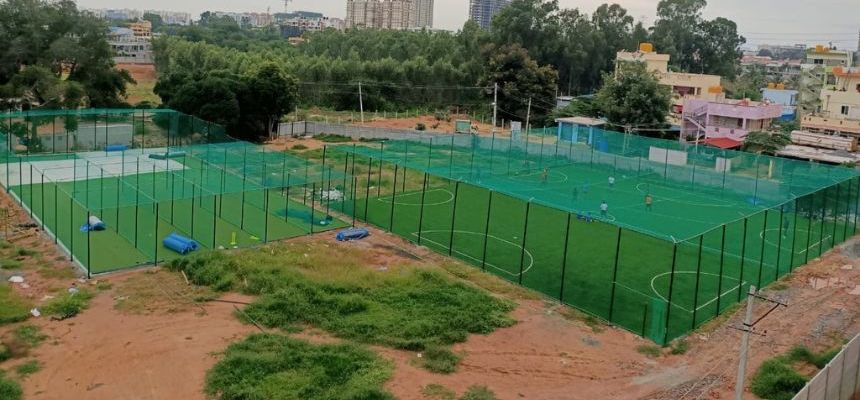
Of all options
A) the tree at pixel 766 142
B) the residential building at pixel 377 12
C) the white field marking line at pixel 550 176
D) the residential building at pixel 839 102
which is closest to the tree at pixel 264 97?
the white field marking line at pixel 550 176

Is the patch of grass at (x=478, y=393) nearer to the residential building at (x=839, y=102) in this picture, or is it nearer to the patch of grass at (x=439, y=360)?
the patch of grass at (x=439, y=360)

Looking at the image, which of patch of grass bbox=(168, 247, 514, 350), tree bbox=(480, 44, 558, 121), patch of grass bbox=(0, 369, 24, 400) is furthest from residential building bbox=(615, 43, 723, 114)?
patch of grass bbox=(0, 369, 24, 400)

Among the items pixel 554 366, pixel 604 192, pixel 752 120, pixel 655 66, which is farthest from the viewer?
pixel 655 66

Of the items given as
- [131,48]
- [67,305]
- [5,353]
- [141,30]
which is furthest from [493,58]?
[141,30]

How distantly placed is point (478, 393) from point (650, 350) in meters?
4.43

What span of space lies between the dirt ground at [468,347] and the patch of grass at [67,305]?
0.25 meters

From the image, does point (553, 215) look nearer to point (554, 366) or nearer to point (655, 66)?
point (554, 366)

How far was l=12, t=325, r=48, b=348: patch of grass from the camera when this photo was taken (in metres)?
15.0

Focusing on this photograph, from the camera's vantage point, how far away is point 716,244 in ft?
74.8

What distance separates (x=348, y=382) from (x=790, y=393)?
8.17m

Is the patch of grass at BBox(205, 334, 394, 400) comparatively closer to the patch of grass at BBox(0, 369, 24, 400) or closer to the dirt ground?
the dirt ground

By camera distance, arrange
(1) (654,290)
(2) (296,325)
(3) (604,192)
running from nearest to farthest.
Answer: (2) (296,325), (1) (654,290), (3) (604,192)

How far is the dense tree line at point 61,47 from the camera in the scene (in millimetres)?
38688

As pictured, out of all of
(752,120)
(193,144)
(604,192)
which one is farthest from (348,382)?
(752,120)
